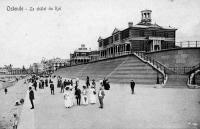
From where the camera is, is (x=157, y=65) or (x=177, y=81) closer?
(x=177, y=81)

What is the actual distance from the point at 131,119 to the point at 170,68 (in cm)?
2462

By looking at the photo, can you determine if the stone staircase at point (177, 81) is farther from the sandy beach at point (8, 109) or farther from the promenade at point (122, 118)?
the sandy beach at point (8, 109)

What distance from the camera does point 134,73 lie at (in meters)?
35.5

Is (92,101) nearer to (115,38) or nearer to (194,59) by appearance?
(194,59)

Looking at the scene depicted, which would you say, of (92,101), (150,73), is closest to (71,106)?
(92,101)

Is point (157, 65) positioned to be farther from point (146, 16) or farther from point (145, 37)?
point (146, 16)

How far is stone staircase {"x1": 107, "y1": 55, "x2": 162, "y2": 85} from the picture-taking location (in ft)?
105

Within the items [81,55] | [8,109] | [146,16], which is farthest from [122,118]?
[81,55]

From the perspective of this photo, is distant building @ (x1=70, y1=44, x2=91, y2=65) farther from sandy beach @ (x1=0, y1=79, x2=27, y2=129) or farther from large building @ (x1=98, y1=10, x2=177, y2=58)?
sandy beach @ (x1=0, y1=79, x2=27, y2=129)

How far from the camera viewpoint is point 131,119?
1223 centimetres

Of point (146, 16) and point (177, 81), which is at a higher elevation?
point (146, 16)

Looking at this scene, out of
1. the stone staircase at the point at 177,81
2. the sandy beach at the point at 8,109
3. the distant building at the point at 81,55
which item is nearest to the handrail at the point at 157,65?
the stone staircase at the point at 177,81

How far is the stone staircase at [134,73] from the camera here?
1266 inches

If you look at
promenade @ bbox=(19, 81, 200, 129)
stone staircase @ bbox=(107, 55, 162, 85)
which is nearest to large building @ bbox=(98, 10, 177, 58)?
stone staircase @ bbox=(107, 55, 162, 85)
